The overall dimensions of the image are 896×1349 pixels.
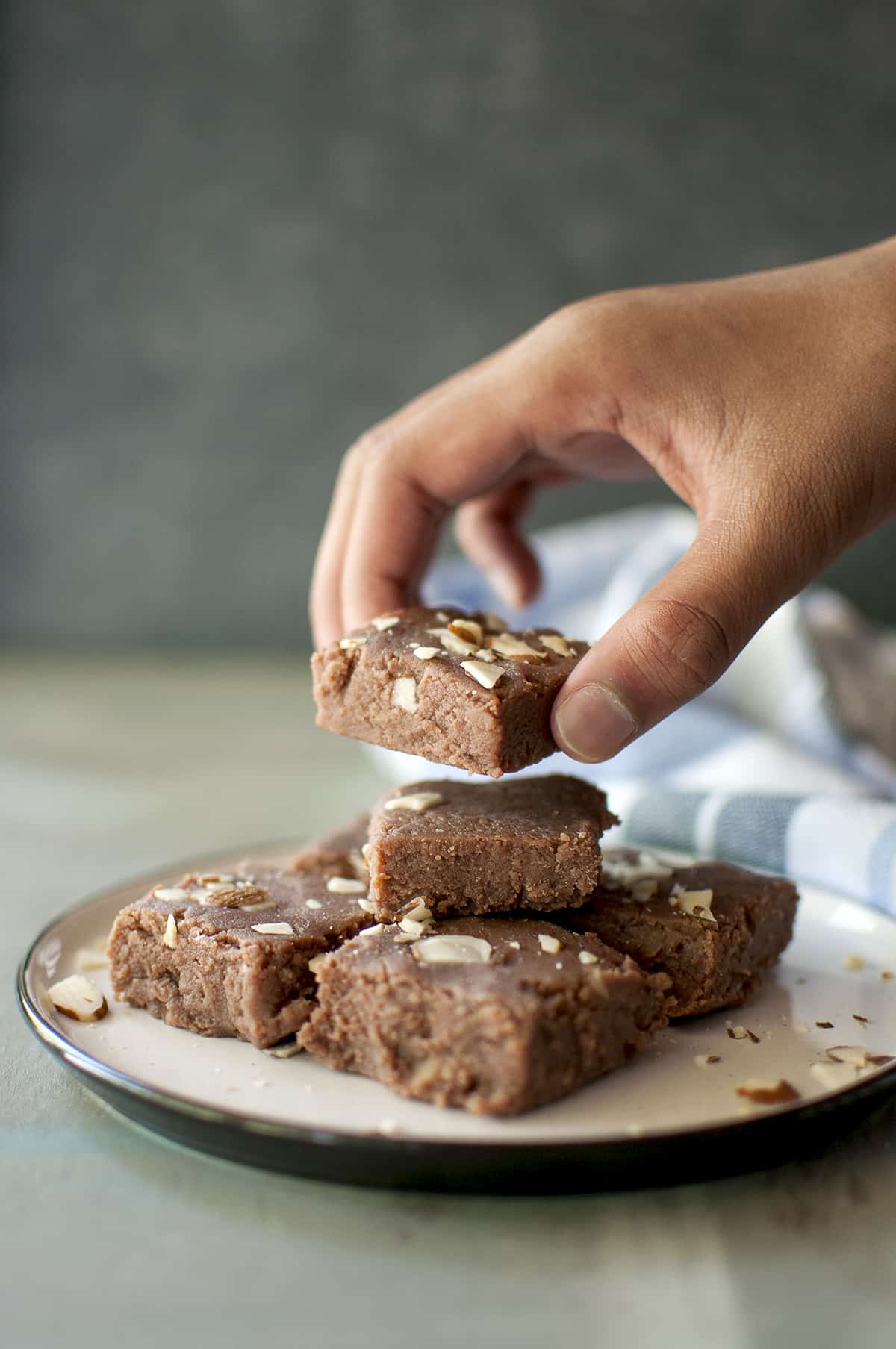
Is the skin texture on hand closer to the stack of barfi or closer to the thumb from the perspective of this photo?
the thumb

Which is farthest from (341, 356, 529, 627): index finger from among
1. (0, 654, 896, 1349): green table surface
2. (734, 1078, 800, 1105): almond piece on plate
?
(734, 1078, 800, 1105): almond piece on plate

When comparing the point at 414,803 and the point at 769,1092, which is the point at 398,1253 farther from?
the point at 414,803

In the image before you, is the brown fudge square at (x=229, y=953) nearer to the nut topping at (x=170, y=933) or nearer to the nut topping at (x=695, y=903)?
the nut topping at (x=170, y=933)

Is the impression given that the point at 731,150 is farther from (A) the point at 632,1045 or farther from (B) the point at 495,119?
(A) the point at 632,1045

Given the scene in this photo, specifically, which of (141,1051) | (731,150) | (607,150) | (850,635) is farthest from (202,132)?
(141,1051)

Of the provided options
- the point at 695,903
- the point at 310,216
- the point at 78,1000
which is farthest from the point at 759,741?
the point at 310,216
